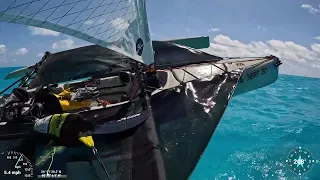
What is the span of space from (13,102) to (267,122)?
854cm

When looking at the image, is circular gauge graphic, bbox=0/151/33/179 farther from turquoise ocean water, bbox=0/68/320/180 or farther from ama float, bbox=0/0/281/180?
turquoise ocean water, bbox=0/68/320/180

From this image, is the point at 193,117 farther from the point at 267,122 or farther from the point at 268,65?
the point at 267,122

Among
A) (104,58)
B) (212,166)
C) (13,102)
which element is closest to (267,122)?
(212,166)

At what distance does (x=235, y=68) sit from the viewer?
5.78m

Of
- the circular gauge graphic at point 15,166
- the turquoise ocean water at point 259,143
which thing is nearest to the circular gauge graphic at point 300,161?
the turquoise ocean water at point 259,143

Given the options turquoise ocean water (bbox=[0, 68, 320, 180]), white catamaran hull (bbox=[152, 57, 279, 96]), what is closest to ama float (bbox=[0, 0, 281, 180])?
white catamaran hull (bbox=[152, 57, 279, 96])

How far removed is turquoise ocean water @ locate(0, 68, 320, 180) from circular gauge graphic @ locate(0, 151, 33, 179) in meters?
3.53

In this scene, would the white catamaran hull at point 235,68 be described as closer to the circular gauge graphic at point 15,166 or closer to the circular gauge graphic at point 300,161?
the circular gauge graphic at point 300,161

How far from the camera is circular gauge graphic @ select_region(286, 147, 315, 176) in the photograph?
553 cm

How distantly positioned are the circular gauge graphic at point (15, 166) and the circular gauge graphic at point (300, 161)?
16.2 ft

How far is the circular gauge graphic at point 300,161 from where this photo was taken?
5.53 meters

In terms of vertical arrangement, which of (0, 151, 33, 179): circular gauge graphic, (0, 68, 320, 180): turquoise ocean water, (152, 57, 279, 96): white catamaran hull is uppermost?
(152, 57, 279, 96): white catamaran hull

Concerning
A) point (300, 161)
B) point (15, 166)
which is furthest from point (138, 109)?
point (300, 161)

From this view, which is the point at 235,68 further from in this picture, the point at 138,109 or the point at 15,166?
the point at 15,166
